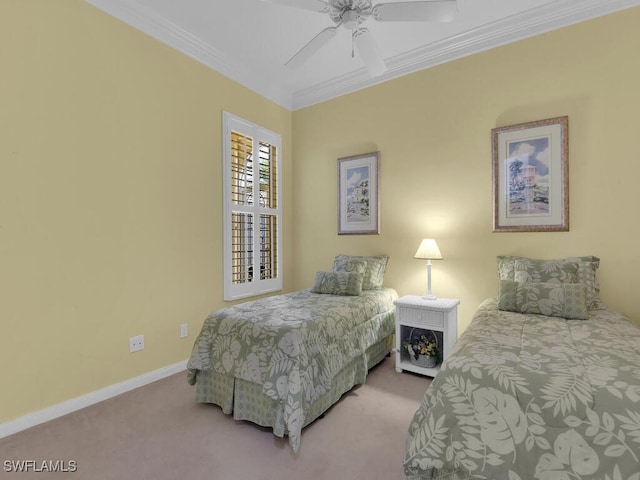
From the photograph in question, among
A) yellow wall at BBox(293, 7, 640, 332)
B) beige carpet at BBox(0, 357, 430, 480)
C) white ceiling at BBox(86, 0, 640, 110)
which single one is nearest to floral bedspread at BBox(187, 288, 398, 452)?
beige carpet at BBox(0, 357, 430, 480)

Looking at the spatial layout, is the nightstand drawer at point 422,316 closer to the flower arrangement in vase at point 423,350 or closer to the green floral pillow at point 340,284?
the flower arrangement in vase at point 423,350

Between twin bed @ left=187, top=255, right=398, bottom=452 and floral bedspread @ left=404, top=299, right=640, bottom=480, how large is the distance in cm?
78

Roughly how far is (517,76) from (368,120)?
1518mm

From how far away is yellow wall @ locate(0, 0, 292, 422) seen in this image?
2.04 m

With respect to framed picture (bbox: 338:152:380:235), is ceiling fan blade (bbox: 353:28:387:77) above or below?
above

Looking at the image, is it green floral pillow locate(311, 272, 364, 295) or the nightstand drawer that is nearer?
the nightstand drawer

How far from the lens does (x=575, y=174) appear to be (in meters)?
2.60

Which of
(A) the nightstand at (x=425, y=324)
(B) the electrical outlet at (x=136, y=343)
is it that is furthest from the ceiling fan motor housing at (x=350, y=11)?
(B) the electrical outlet at (x=136, y=343)

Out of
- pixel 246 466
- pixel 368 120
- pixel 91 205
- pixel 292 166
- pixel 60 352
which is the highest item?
pixel 368 120

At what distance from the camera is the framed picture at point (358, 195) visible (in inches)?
144

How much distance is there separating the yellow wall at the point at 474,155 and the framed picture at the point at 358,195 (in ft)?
0.32

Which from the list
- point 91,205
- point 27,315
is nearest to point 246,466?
point 27,315

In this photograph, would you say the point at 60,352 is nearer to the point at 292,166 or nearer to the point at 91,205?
the point at 91,205

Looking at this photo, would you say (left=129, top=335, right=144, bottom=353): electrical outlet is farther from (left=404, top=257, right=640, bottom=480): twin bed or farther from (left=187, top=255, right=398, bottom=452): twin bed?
(left=404, top=257, right=640, bottom=480): twin bed
